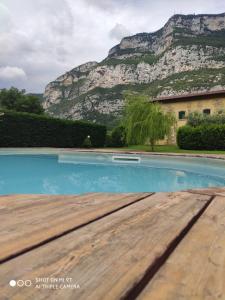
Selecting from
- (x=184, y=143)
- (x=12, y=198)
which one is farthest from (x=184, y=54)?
(x=12, y=198)

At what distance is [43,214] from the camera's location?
183cm

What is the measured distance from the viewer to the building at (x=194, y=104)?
2511cm

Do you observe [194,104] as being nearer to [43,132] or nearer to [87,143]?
[87,143]

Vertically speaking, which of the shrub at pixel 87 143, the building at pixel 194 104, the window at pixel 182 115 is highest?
the building at pixel 194 104

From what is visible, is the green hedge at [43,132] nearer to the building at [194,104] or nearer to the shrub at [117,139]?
the shrub at [117,139]

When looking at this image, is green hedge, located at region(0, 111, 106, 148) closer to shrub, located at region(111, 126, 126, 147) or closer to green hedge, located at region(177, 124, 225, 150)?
shrub, located at region(111, 126, 126, 147)

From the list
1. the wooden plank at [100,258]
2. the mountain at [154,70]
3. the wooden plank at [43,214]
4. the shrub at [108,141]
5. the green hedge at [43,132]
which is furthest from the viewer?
the mountain at [154,70]

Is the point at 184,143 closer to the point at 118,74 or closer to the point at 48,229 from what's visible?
the point at 48,229

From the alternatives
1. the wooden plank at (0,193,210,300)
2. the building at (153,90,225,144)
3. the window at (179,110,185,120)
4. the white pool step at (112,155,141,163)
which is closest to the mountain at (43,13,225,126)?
the building at (153,90,225,144)

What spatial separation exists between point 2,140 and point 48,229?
852 inches

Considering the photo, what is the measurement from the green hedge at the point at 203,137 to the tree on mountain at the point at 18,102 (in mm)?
24790

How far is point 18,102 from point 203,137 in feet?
90.6

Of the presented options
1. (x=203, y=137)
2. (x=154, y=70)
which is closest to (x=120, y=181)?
(x=203, y=137)

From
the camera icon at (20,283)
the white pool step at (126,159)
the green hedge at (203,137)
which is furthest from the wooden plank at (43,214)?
the green hedge at (203,137)
